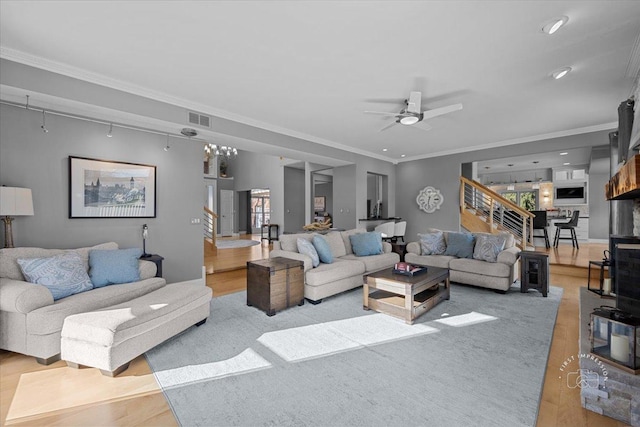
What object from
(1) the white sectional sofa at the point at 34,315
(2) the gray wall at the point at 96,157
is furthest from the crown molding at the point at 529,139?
(1) the white sectional sofa at the point at 34,315

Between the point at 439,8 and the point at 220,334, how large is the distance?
135 inches

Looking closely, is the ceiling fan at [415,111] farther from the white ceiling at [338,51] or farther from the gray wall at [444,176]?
the gray wall at [444,176]

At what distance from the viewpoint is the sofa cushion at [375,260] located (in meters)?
4.47

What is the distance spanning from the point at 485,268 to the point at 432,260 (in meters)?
0.79

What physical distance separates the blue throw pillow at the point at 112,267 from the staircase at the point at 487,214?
6.83 meters

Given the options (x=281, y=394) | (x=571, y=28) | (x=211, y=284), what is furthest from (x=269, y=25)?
(x=211, y=284)

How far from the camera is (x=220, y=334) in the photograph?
9.32ft

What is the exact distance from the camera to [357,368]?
2217 mm

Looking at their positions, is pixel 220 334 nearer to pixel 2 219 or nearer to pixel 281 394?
pixel 281 394

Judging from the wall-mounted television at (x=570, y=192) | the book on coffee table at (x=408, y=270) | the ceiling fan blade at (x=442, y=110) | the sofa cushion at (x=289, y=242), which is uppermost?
the ceiling fan blade at (x=442, y=110)

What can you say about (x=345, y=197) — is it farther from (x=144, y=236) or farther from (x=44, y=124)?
(x=44, y=124)

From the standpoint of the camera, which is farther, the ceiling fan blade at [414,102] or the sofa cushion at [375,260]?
the sofa cushion at [375,260]

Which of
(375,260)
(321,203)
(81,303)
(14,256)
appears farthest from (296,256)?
(321,203)

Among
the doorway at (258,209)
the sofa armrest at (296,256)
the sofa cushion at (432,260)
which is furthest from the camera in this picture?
the doorway at (258,209)
